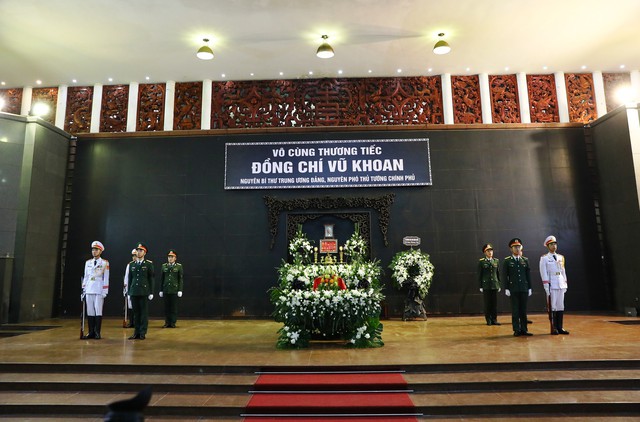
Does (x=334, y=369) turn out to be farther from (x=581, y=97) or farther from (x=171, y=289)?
(x=581, y=97)

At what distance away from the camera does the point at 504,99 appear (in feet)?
34.9

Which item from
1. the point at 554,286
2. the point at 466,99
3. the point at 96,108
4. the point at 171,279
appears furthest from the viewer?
the point at 96,108

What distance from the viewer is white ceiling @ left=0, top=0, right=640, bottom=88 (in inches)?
306

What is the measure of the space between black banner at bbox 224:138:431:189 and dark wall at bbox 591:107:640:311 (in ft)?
13.8

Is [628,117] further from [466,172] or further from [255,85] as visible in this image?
[255,85]

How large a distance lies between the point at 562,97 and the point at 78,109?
12.7m

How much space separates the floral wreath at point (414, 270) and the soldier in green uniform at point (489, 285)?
1.12m

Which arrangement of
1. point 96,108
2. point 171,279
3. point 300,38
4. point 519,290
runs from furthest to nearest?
point 96,108, point 300,38, point 171,279, point 519,290

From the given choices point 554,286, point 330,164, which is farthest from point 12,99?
point 554,286

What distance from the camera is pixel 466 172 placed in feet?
33.5

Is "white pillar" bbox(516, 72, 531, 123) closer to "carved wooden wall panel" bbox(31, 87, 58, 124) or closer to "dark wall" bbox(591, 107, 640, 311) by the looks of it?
"dark wall" bbox(591, 107, 640, 311)

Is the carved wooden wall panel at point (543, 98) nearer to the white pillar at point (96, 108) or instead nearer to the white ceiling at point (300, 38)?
the white ceiling at point (300, 38)

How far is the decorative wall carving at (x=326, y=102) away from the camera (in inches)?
414

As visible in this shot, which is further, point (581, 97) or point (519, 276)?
point (581, 97)
